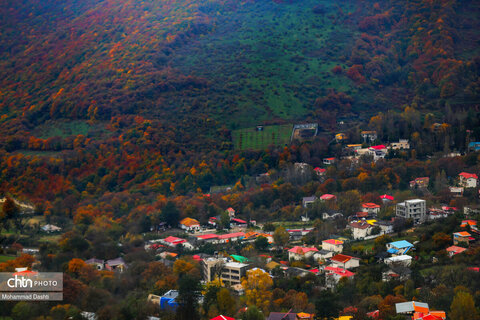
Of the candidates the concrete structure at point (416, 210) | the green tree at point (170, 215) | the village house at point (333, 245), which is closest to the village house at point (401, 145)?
the concrete structure at point (416, 210)

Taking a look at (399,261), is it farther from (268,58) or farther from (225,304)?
(268,58)

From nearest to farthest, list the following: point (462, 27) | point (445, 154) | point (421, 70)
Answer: point (445, 154) → point (421, 70) → point (462, 27)

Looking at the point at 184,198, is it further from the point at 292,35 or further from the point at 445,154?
the point at 292,35

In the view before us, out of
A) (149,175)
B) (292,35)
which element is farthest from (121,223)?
(292,35)

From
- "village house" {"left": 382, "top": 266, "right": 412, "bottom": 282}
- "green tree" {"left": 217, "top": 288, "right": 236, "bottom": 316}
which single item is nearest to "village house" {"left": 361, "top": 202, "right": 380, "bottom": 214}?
"village house" {"left": 382, "top": 266, "right": 412, "bottom": 282}

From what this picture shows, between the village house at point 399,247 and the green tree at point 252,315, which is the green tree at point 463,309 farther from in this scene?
the village house at point 399,247

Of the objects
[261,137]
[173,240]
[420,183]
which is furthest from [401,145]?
[173,240]

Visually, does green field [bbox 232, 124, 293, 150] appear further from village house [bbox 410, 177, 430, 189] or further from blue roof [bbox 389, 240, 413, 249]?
blue roof [bbox 389, 240, 413, 249]

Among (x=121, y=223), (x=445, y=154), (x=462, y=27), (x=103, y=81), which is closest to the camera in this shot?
(x=121, y=223)
